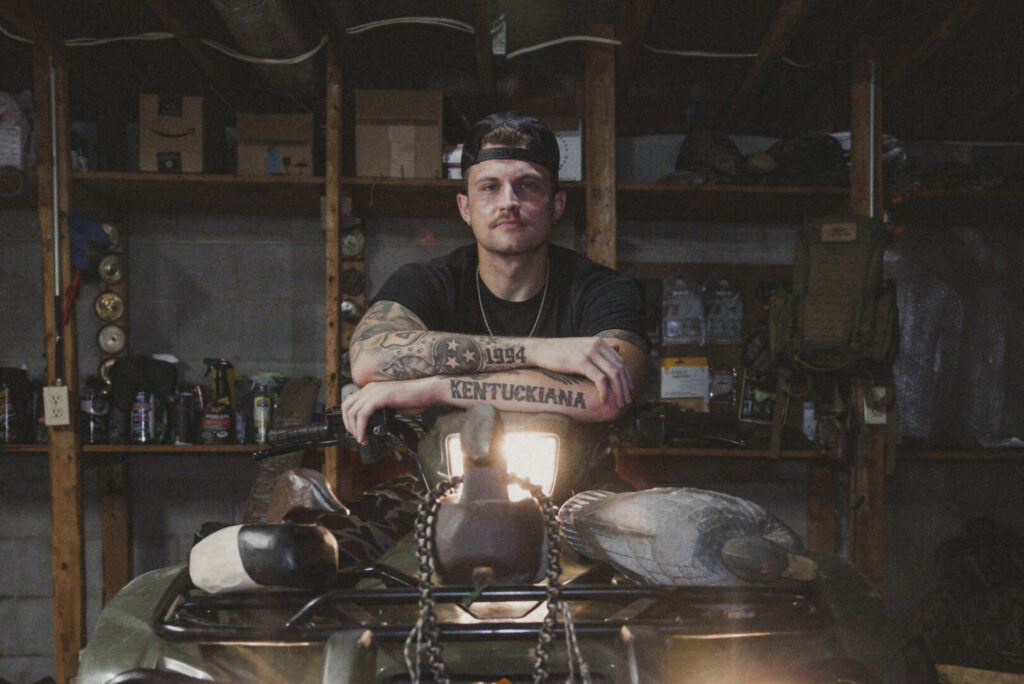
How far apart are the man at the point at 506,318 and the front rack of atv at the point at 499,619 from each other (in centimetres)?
43

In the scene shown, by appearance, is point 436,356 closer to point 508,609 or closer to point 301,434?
point 301,434

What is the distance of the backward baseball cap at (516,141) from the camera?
152 cm

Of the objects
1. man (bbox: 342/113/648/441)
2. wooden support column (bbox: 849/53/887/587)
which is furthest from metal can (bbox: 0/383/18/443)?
wooden support column (bbox: 849/53/887/587)

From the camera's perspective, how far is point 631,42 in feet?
8.93

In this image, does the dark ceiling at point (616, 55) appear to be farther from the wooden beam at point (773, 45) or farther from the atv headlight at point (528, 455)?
the atv headlight at point (528, 455)

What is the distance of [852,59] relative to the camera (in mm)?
2824

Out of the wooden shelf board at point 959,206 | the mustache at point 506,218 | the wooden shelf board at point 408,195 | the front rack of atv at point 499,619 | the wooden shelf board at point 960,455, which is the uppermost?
the wooden shelf board at point 408,195

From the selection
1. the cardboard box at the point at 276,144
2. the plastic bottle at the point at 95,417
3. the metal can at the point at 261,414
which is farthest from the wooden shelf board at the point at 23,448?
the cardboard box at the point at 276,144

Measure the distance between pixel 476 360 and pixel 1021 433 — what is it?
357 cm

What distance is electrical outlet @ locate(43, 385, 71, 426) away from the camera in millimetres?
2654

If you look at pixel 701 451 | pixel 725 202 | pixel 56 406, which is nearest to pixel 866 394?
pixel 701 451

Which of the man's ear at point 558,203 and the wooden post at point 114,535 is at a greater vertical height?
the man's ear at point 558,203

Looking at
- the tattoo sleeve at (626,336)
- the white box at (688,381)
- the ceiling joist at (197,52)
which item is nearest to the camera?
the tattoo sleeve at (626,336)

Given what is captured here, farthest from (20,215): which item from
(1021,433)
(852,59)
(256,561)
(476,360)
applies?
(1021,433)
